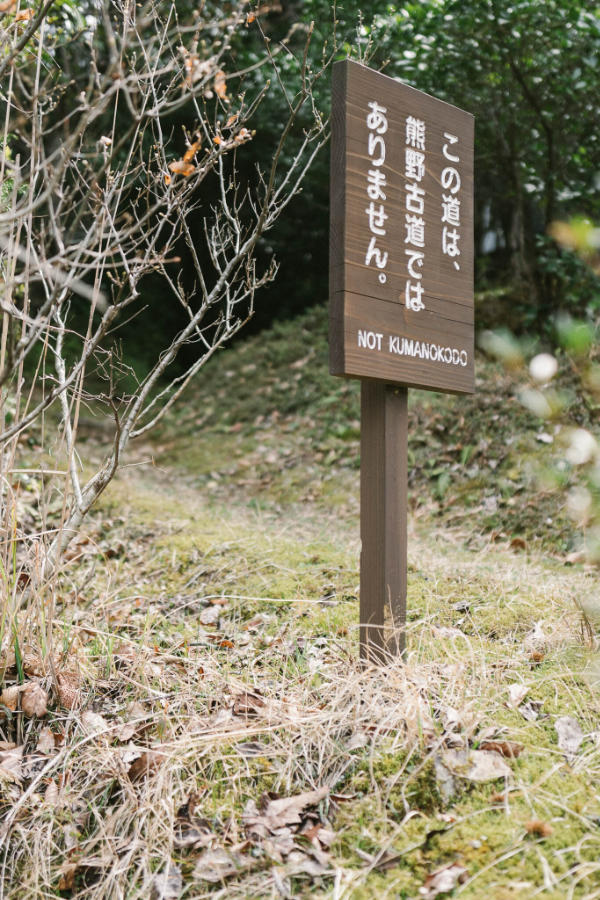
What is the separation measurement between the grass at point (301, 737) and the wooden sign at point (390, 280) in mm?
374

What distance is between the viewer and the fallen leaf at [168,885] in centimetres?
187

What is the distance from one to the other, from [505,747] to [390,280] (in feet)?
4.98

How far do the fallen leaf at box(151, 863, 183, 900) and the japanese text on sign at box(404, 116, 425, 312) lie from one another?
6.13 ft

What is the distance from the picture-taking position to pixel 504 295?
8734 mm

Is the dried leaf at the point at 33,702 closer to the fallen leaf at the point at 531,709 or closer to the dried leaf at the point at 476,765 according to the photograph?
the dried leaf at the point at 476,765

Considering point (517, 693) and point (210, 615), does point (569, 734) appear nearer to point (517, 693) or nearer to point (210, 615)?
point (517, 693)

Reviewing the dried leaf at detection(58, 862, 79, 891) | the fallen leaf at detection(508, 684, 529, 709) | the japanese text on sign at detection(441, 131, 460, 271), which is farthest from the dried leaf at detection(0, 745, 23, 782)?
the japanese text on sign at detection(441, 131, 460, 271)

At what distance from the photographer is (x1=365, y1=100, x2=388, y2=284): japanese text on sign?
255 cm

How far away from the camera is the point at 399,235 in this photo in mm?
2650

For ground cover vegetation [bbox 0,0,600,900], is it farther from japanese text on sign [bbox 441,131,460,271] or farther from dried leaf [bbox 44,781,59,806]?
japanese text on sign [bbox 441,131,460,271]

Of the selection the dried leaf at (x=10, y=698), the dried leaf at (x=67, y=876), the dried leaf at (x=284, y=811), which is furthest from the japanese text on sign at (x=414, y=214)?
the dried leaf at (x=67, y=876)

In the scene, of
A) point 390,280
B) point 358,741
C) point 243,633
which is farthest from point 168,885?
point 390,280

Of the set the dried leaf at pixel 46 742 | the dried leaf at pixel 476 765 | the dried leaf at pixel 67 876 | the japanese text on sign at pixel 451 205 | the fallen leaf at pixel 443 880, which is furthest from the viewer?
the japanese text on sign at pixel 451 205

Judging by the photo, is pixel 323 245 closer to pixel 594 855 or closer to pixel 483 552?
pixel 483 552
